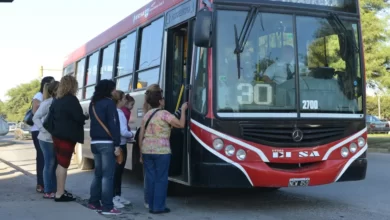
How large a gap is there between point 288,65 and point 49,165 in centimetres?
402

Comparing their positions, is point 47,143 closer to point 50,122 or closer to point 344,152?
point 50,122

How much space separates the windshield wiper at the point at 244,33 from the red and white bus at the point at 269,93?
0.01 metres

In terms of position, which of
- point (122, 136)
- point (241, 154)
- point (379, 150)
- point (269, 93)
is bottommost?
point (241, 154)

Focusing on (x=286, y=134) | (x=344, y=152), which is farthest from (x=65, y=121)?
(x=344, y=152)

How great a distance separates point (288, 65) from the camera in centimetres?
692

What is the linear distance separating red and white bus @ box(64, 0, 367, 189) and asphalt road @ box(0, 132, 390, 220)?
21.5 inches

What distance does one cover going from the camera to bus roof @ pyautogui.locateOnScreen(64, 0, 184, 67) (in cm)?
836

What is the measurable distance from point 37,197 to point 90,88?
4.26m

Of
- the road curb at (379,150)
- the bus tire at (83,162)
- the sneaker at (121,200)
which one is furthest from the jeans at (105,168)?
the road curb at (379,150)

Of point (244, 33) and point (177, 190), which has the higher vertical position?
point (244, 33)

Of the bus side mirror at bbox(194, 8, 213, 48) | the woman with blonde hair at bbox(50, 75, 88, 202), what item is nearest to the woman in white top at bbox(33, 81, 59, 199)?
the woman with blonde hair at bbox(50, 75, 88, 202)

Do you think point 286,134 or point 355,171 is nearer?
point 286,134

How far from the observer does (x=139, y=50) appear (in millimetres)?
9055

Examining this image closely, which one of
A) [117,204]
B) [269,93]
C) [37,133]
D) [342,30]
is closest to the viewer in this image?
[269,93]
